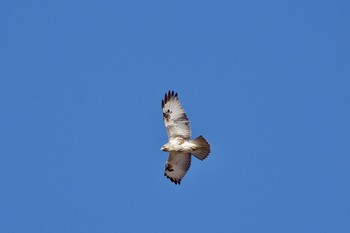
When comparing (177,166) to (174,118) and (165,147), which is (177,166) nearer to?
(165,147)

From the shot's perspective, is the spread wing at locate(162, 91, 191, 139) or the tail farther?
the spread wing at locate(162, 91, 191, 139)

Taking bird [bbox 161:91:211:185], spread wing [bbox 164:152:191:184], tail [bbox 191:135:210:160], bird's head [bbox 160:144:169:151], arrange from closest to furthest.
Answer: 1. tail [bbox 191:135:210:160]
2. bird [bbox 161:91:211:185]
3. bird's head [bbox 160:144:169:151]
4. spread wing [bbox 164:152:191:184]

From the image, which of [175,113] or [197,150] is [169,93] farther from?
[197,150]

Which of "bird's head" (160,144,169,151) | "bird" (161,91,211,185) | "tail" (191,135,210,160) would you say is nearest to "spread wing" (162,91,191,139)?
"bird" (161,91,211,185)

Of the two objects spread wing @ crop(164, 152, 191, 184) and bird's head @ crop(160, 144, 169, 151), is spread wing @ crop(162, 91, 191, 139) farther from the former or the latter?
spread wing @ crop(164, 152, 191, 184)

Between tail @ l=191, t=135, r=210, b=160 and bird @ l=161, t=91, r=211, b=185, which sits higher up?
bird @ l=161, t=91, r=211, b=185

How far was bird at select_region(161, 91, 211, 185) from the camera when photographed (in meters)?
16.7

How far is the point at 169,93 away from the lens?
56.7 ft

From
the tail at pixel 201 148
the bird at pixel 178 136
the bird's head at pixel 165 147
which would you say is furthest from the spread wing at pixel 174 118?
the tail at pixel 201 148

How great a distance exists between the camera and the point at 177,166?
57.7 feet

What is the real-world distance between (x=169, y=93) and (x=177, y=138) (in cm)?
118

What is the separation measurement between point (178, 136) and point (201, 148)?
841 millimetres

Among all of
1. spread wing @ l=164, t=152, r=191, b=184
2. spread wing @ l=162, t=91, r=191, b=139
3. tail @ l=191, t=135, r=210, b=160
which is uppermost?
spread wing @ l=162, t=91, r=191, b=139

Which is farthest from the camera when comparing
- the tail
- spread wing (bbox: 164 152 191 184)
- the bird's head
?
spread wing (bbox: 164 152 191 184)
